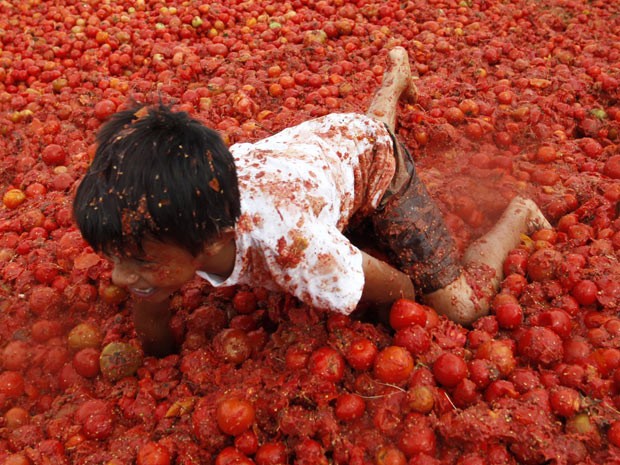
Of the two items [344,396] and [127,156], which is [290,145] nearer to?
[127,156]

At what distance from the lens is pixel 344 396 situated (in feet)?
6.36

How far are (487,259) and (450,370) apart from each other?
0.81 meters

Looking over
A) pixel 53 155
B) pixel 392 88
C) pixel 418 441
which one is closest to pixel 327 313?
pixel 418 441

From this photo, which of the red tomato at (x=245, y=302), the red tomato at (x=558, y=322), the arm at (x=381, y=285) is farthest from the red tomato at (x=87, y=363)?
the red tomato at (x=558, y=322)

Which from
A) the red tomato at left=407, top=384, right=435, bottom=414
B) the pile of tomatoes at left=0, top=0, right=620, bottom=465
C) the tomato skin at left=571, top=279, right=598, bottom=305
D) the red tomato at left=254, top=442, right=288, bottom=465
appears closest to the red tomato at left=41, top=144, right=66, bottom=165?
the pile of tomatoes at left=0, top=0, right=620, bottom=465

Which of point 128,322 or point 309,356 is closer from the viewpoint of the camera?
point 309,356

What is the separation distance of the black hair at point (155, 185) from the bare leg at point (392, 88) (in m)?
1.53

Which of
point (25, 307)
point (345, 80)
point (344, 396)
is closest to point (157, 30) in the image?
point (345, 80)

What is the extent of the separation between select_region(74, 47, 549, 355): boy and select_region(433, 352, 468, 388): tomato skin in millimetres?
316

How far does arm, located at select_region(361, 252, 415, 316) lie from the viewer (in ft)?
6.12

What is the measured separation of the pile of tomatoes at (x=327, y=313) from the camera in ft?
6.07

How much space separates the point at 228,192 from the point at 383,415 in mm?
1016

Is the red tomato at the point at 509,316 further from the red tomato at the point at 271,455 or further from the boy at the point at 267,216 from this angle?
the red tomato at the point at 271,455

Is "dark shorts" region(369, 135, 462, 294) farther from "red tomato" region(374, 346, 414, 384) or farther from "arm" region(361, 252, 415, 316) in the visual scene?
"red tomato" region(374, 346, 414, 384)
